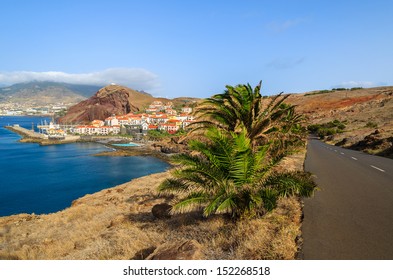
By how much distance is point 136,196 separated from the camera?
1488 centimetres

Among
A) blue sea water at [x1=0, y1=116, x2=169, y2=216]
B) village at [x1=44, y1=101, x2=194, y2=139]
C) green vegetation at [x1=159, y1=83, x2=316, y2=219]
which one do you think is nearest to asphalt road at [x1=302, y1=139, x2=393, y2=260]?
green vegetation at [x1=159, y1=83, x2=316, y2=219]

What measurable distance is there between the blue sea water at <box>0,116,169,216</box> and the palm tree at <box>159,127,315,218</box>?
37.1 metres

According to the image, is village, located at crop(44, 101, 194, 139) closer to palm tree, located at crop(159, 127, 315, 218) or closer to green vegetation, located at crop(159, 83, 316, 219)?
green vegetation, located at crop(159, 83, 316, 219)

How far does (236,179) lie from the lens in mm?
6434

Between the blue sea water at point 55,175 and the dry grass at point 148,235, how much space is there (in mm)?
29645

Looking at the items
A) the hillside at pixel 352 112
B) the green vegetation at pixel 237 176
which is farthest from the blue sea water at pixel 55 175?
the hillside at pixel 352 112

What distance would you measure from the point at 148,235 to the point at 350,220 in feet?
16.5

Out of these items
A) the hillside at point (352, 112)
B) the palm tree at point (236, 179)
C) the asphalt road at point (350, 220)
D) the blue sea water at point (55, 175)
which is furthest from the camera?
the hillside at point (352, 112)

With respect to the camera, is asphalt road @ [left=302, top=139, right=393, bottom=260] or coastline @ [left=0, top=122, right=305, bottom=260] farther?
coastline @ [left=0, top=122, right=305, bottom=260]

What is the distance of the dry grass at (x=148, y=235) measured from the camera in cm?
511

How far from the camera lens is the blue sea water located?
4109cm

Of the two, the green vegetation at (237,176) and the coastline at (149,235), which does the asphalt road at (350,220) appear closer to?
the coastline at (149,235)
